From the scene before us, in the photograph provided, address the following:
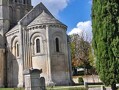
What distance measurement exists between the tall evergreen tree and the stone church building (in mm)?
23087

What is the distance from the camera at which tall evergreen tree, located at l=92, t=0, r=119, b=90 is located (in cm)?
1839

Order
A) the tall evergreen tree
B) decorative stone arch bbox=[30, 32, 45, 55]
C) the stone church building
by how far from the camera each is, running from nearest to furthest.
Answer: the tall evergreen tree < the stone church building < decorative stone arch bbox=[30, 32, 45, 55]

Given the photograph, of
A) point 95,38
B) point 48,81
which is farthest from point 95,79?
point 95,38

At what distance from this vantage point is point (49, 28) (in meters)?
43.1

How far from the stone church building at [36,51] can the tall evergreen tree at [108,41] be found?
909 inches

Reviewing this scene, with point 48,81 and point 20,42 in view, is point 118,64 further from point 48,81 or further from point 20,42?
point 20,42

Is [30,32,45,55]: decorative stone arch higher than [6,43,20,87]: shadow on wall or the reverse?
higher

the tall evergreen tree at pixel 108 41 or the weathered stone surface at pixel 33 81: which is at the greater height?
the tall evergreen tree at pixel 108 41

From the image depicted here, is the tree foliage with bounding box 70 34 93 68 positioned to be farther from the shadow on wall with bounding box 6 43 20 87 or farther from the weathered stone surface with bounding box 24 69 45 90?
the weathered stone surface with bounding box 24 69 45 90

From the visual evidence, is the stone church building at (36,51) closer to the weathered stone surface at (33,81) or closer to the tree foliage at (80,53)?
the tree foliage at (80,53)

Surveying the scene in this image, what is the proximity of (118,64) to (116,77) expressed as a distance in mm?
832

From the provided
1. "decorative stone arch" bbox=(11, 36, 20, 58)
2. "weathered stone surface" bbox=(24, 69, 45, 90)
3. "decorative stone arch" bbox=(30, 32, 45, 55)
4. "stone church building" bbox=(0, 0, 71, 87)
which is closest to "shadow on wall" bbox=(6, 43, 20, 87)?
"stone church building" bbox=(0, 0, 71, 87)

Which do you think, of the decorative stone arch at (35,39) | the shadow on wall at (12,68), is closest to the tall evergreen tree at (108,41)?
the decorative stone arch at (35,39)

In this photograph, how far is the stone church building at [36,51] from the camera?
42688 millimetres
